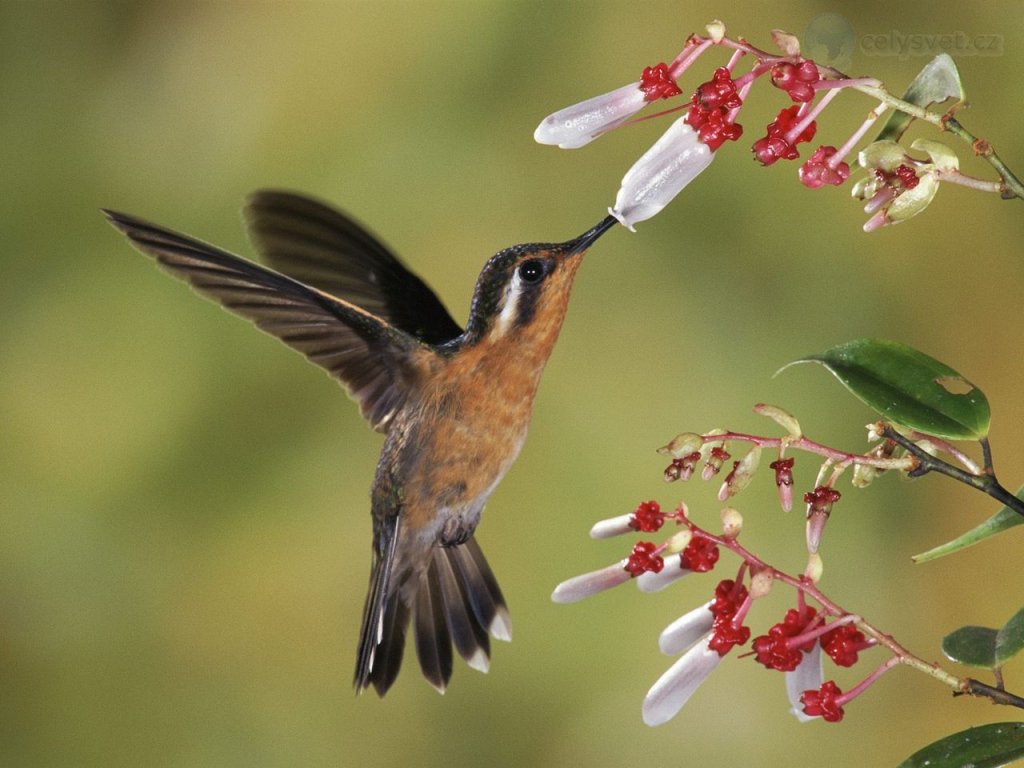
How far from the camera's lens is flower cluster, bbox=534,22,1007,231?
58 centimetres

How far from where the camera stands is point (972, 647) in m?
Result: 0.67

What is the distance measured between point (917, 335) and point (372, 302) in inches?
33.6

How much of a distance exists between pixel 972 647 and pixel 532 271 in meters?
0.36

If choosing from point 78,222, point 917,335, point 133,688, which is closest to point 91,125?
point 78,222

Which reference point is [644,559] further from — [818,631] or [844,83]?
[844,83]

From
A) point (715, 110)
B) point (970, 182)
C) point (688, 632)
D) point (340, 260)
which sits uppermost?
point (340, 260)

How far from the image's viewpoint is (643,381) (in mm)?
1656

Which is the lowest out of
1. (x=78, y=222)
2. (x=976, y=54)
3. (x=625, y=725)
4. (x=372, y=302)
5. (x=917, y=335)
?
(x=625, y=725)

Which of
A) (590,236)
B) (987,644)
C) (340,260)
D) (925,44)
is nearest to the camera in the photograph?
(987,644)

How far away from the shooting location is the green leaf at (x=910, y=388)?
65 cm

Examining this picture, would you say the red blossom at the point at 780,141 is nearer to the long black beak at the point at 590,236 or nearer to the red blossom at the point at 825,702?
the long black beak at the point at 590,236

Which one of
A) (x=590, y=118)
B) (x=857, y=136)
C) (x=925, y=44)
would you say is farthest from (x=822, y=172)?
(x=925, y=44)

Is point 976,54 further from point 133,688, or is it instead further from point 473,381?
point 133,688

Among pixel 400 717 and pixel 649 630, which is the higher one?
pixel 400 717
